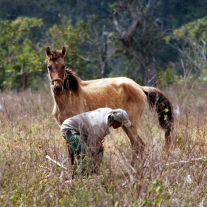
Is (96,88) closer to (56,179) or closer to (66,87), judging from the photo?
(66,87)

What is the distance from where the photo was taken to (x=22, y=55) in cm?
1563

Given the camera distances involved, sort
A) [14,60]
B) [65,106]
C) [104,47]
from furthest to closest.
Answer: [14,60], [104,47], [65,106]

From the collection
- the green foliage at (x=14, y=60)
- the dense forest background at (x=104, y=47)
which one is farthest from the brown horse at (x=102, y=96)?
the green foliage at (x=14, y=60)

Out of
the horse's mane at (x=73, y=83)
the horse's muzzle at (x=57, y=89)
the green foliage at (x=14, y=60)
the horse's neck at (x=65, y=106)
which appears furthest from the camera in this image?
the green foliage at (x=14, y=60)

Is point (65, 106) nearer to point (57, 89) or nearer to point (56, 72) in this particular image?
point (57, 89)

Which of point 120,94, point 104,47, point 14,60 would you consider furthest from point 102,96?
point 14,60

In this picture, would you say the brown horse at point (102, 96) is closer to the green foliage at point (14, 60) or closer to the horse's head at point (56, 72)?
the horse's head at point (56, 72)

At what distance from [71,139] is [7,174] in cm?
102

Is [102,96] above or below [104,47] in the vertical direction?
below

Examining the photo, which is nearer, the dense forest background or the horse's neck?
the horse's neck

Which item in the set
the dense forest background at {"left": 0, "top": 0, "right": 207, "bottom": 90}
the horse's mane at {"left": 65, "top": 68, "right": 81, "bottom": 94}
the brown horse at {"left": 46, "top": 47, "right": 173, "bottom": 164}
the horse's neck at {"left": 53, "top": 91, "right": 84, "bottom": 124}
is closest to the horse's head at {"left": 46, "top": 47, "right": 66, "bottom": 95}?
the brown horse at {"left": 46, "top": 47, "right": 173, "bottom": 164}

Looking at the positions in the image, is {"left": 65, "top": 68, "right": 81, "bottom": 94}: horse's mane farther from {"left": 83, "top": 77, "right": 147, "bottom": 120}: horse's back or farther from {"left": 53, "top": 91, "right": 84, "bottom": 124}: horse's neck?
{"left": 83, "top": 77, "right": 147, "bottom": 120}: horse's back

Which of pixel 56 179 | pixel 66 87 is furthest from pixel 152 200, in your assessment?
pixel 66 87

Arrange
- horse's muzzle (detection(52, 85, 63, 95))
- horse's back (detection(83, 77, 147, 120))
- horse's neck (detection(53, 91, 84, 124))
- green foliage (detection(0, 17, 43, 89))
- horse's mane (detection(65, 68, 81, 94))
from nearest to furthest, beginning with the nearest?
horse's muzzle (detection(52, 85, 63, 95)), horse's neck (detection(53, 91, 84, 124)), horse's mane (detection(65, 68, 81, 94)), horse's back (detection(83, 77, 147, 120)), green foliage (detection(0, 17, 43, 89))
